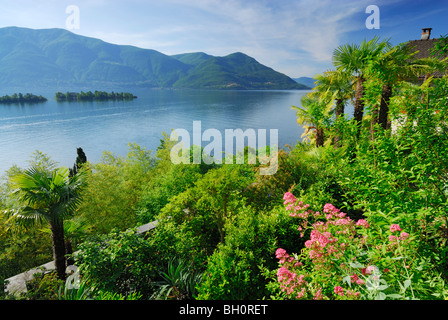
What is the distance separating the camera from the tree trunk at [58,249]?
5773mm

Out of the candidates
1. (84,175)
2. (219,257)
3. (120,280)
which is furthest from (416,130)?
(84,175)

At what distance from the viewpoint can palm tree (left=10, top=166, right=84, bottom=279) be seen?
5483mm

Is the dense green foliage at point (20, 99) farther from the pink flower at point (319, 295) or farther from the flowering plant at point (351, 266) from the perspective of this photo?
the pink flower at point (319, 295)

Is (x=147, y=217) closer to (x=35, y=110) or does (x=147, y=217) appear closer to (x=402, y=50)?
(x=402, y=50)

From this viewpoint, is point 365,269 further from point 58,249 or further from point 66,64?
point 66,64

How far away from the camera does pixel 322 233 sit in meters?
3.20

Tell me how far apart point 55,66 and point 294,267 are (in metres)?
147

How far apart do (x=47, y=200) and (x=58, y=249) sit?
133cm

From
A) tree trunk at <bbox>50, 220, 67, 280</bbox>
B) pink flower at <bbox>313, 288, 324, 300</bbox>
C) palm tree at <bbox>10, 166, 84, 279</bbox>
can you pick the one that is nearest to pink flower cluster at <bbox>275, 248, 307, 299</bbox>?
pink flower at <bbox>313, 288, 324, 300</bbox>

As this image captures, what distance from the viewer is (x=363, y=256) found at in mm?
2619

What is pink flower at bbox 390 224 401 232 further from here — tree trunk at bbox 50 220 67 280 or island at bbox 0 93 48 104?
island at bbox 0 93 48 104

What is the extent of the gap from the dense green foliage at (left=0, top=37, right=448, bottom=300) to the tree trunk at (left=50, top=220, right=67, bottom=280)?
2.36ft

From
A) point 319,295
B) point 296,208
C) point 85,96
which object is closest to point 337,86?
point 296,208

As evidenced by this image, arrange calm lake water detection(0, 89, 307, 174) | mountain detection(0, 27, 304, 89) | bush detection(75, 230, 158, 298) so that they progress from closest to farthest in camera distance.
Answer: bush detection(75, 230, 158, 298) → calm lake water detection(0, 89, 307, 174) → mountain detection(0, 27, 304, 89)
